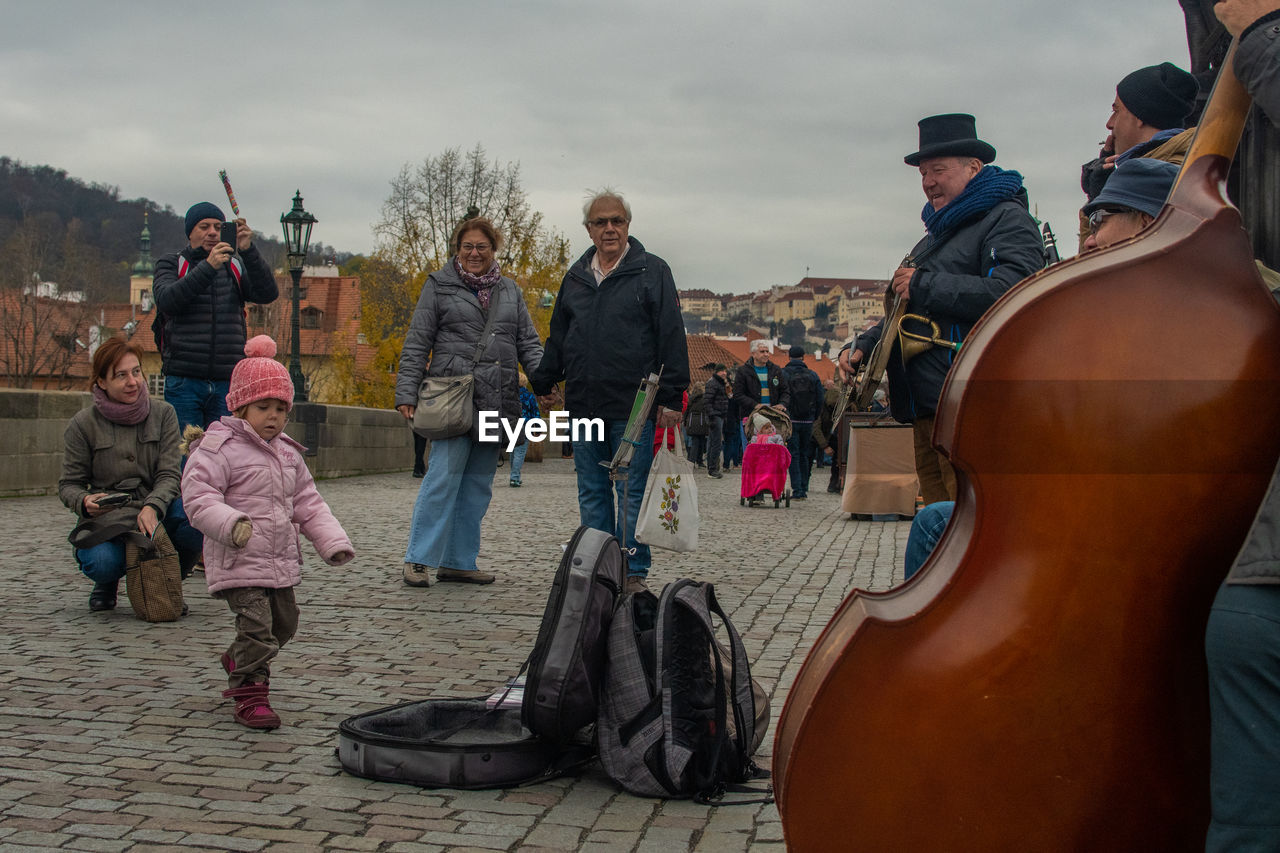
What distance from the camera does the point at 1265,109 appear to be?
6.14 feet

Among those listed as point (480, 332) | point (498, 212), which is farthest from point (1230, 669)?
point (498, 212)

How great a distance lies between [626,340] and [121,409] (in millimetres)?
2520

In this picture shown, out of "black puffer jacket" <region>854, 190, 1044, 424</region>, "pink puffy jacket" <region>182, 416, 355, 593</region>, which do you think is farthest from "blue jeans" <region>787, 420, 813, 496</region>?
"pink puffy jacket" <region>182, 416, 355, 593</region>

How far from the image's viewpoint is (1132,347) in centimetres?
192

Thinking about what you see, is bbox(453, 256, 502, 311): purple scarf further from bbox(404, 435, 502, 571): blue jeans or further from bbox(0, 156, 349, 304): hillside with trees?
bbox(0, 156, 349, 304): hillside with trees

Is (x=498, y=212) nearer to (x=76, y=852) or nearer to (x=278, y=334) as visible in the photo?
(x=278, y=334)

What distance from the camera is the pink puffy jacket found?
14.2ft

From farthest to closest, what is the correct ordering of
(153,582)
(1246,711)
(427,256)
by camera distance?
(427,256) → (153,582) → (1246,711)

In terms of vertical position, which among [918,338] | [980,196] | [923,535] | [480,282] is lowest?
[923,535]

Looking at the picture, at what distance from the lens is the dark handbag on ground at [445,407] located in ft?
23.6

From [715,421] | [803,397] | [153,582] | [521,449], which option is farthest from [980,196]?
[715,421]

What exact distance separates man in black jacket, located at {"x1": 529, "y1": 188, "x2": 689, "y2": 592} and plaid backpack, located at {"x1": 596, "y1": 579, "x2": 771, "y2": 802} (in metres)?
2.82

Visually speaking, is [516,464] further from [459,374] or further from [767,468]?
[459,374]

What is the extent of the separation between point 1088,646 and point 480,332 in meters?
5.92
